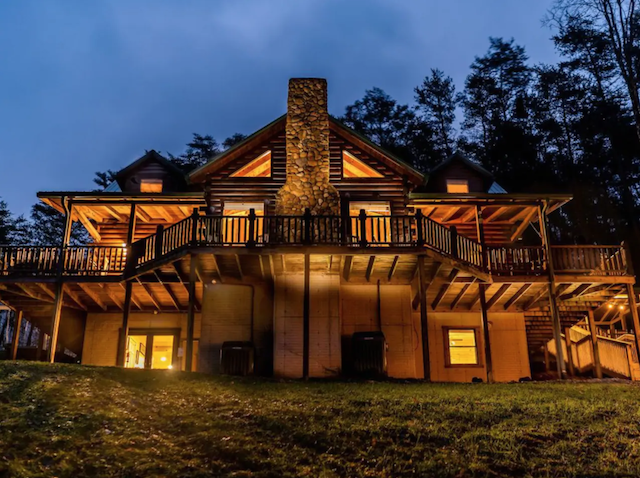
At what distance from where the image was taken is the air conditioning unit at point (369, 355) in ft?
57.1

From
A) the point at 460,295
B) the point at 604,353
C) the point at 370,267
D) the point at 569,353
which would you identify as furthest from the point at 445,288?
the point at 604,353

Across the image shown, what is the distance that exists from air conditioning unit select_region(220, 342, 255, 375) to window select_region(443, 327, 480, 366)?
317 inches

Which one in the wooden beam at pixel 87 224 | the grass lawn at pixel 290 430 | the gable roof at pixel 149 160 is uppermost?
the gable roof at pixel 149 160

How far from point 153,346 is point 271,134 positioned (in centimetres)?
914

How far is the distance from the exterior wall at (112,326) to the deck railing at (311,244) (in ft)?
8.59

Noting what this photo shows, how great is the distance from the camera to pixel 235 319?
19234 millimetres

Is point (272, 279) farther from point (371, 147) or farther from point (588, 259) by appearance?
point (588, 259)

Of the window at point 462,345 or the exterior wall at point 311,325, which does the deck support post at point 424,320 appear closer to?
the exterior wall at point 311,325

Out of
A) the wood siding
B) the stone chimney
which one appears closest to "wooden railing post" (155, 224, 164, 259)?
the wood siding

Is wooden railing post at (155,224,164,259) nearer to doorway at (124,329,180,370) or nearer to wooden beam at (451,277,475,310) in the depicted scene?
doorway at (124,329,180,370)

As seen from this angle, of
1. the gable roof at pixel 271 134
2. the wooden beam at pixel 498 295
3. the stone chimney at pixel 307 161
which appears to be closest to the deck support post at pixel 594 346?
the wooden beam at pixel 498 295

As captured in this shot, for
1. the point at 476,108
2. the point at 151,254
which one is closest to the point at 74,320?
the point at 151,254

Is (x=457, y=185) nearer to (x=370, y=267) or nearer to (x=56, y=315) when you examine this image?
(x=370, y=267)

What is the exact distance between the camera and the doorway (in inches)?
880
